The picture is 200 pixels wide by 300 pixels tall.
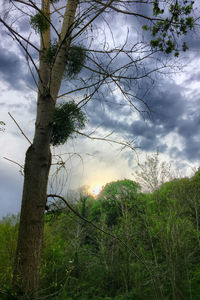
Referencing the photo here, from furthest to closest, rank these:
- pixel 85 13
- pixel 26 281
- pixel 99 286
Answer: pixel 99 286
pixel 85 13
pixel 26 281

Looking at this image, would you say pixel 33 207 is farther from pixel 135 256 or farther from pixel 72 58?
pixel 135 256

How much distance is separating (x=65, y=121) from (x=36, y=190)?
1.01 metres

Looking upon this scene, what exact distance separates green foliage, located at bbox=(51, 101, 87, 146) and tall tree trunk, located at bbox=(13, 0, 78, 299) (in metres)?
0.11

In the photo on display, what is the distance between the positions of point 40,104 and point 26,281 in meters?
2.17

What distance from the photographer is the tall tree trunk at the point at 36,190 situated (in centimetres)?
269

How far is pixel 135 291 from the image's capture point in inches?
241

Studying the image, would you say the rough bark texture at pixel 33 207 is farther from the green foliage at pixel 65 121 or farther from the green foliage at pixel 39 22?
the green foliage at pixel 39 22

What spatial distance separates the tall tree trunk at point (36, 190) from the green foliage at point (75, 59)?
10cm

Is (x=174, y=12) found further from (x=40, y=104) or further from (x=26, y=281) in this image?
(x=26, y=281)

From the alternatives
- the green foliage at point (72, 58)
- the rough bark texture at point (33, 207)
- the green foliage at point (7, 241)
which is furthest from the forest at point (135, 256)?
the green foliage at point (72, 58)

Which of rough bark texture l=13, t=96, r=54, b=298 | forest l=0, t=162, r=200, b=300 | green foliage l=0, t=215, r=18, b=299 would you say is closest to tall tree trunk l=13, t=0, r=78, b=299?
rough bark texture l=13, t=96, r=54, b=298

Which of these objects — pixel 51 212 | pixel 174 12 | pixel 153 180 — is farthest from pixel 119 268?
pixel 174 12

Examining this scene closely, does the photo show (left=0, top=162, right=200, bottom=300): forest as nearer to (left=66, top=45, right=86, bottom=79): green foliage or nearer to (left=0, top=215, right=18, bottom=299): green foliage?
(left=0, top=215, right=18, bottom=299): green foliage

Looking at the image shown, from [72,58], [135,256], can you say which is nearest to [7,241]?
[135,256]
